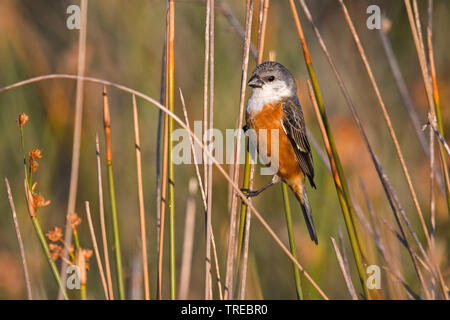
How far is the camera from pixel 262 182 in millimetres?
4555

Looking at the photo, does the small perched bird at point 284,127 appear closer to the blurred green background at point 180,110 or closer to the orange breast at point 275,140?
the orange breast at point 275,140

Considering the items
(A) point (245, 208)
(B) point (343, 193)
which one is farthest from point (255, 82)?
(B) point (343, 193)

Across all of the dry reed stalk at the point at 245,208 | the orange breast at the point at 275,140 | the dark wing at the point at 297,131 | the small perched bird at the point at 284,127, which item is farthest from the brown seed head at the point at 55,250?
the dark wing at the point at 297,131

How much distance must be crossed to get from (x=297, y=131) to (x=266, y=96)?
307 millimetres

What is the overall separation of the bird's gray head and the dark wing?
8 cm

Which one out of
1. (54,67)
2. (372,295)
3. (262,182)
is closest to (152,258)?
(262,182)

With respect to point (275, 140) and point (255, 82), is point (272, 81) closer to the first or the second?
point (255, 82)

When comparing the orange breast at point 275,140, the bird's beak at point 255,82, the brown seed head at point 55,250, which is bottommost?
the brown seed head at point 55,250

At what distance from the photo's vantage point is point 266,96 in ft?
11.3

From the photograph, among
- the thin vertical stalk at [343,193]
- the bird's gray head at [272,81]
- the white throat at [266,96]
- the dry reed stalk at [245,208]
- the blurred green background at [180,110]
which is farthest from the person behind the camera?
the blurred green background at [180,110]

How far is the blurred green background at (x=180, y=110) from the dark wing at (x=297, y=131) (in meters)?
0.60

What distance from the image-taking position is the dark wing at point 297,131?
3486 mm
